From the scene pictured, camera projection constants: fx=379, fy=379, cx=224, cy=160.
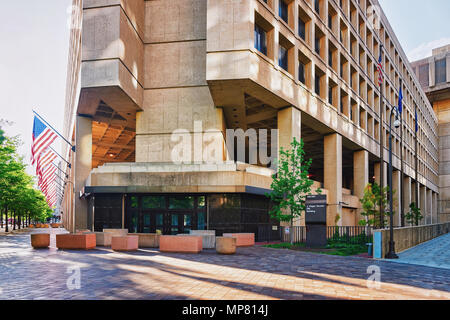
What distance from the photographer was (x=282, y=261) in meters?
15.8

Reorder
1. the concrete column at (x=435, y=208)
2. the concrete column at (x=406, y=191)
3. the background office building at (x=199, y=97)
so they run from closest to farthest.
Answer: the background office building at (x=199, y=97)
the concrete column at (x=406, y=191)
the concrete column at (x=435, y=208)

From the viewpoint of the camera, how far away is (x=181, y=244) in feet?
60.2

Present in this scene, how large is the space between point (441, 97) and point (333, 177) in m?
70.0

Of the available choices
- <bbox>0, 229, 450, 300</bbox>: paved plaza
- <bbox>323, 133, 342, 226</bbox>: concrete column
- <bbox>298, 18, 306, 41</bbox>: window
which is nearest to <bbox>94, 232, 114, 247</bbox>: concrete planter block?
<bbox>0, 229, 450, 300</bbox>: paved plaza

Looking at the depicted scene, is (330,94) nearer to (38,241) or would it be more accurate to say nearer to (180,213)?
(180,213)

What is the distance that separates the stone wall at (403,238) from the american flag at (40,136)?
80.4 ft

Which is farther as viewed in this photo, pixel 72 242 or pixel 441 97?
pixel 441 97

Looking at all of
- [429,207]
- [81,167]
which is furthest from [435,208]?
[81,167]

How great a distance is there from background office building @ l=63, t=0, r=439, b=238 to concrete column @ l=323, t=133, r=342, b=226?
11cm

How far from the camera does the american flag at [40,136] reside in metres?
29.3

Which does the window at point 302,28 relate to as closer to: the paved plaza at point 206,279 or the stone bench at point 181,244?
the stone bench at point 181,244

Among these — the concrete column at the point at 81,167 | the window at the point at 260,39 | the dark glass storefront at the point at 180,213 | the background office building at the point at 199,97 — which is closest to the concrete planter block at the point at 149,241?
the background office building at the point at 199,97

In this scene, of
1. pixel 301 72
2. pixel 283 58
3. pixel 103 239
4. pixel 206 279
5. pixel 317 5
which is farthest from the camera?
pixel 317 5
